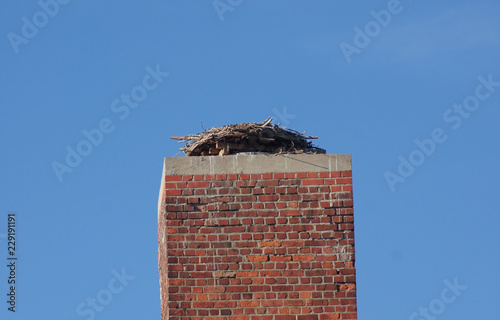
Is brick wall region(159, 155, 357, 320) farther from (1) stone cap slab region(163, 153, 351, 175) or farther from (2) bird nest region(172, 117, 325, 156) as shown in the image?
(2) bird nest region(172, 117, 325, 156)

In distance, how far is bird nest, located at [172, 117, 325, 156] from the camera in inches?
465

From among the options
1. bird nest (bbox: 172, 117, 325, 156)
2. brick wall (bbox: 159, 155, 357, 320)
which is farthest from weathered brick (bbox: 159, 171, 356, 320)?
bird nest (bbox: 172, 117, 325, 156)

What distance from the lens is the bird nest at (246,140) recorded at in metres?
11.8

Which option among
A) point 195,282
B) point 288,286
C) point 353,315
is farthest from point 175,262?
point 353,315

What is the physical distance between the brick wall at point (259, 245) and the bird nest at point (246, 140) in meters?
1.05

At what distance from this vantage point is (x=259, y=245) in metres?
10.5

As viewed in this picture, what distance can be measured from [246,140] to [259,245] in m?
1.73

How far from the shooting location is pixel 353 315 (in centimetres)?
1036

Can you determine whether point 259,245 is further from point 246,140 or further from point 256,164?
point 246,140

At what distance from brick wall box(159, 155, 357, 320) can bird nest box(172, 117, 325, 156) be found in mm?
1047

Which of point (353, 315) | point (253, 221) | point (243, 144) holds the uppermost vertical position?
point (243, 144)

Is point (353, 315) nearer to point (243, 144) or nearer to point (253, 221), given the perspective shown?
point (253, 221)

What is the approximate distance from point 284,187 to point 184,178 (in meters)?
1.07

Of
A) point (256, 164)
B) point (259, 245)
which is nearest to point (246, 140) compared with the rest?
point (256, 164)
